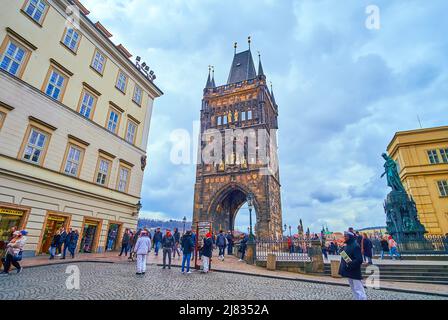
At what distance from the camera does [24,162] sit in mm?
10391

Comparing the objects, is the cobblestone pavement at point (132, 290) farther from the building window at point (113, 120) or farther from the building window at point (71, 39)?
the building window at point (71, 39)

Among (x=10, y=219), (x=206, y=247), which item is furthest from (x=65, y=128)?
(x=206, y=247)

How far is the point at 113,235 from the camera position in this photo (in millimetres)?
15492

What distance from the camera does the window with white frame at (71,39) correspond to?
13.6m

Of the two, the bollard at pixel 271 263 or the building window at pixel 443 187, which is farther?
the building window at pixel 443 187

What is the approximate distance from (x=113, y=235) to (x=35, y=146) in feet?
25.3

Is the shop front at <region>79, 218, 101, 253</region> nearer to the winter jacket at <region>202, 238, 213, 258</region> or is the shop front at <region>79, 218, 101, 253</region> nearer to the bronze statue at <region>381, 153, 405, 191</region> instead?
the winter jacket at <region>202, 238, 213, 258</region>

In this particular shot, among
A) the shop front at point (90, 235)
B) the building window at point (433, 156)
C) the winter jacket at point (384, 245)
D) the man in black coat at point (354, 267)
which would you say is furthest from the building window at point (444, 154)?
the shop front at point (90, 235)

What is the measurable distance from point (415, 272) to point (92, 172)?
18134 mm

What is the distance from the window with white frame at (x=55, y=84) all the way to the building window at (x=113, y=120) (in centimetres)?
344

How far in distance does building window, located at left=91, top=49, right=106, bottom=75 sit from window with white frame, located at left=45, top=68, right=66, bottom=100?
8.97 feet

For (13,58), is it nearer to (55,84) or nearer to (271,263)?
(55,84)

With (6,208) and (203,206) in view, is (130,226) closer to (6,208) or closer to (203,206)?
(6,208)
